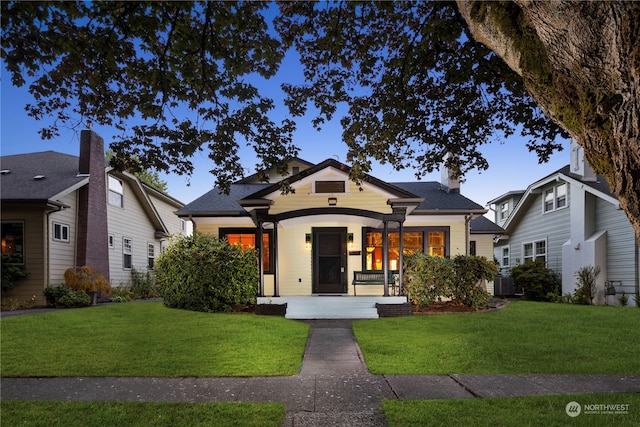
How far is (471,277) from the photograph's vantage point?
12133 millimetres

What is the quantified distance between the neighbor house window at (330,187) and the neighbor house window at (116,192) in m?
10.4

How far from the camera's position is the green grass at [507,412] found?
142 inches

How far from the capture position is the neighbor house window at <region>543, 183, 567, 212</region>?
18.3 m

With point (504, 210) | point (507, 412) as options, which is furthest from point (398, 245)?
point (504, 210)

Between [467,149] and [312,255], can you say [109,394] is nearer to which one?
→ [467,149]

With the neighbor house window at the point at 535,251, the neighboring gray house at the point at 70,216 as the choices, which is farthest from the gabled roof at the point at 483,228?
the neighboring gray house at the point at 70,216

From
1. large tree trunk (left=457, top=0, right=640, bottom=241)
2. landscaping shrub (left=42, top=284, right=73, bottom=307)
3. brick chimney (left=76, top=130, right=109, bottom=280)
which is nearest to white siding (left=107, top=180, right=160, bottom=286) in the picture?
brick chimney (left=76, top=130, right=109, bottom=280)

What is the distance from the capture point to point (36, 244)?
1425cm

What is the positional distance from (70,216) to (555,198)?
2118 centimetres

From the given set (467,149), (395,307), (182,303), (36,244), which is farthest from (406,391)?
(36,244)

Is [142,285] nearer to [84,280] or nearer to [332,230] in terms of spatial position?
[84,280]

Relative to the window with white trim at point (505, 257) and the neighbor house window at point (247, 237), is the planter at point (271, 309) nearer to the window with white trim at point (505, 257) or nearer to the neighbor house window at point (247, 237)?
the neighbor house window at point (247, 237)

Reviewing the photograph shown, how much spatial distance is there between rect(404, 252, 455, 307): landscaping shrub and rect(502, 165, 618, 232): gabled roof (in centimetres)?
634

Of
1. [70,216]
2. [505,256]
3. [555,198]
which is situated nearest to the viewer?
[70,216]
